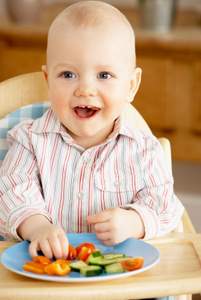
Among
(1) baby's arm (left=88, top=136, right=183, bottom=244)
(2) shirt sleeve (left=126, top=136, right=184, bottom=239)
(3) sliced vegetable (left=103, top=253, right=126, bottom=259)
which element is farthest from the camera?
(2) shirt sleeve (left=126, top=136, right=184, bottom=239)

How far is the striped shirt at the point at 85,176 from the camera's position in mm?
1667

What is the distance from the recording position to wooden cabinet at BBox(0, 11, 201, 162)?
356 centimetres

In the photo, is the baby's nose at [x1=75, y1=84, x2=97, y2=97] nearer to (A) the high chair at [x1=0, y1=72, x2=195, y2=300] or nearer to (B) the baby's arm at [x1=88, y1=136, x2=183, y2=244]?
(B) the baby's arm at [x1=88, y1=136, x2=183, y2=244]

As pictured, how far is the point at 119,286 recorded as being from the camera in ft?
4.31

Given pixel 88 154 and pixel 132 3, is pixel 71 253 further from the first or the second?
pixel 132 3

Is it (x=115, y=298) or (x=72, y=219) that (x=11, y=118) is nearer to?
(x=72, y=219)

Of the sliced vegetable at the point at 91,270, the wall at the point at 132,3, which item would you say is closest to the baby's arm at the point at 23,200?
the sliced vegetable at the point at 91,270

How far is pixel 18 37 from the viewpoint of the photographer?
3.76 m

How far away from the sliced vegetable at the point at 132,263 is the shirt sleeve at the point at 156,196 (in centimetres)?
22

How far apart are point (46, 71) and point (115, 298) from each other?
56 cm

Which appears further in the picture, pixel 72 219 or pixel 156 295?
pixel 72 219

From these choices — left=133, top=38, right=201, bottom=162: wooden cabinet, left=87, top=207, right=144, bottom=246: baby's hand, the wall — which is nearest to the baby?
left=87, top=207, right=144, bottom=246: baby's hand

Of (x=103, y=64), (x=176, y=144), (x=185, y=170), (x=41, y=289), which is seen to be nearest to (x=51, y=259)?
(x=41, y=289)

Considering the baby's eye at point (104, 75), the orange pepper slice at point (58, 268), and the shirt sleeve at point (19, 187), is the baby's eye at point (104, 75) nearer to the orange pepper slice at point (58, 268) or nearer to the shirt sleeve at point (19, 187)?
the shirt sleeve at point (19, 187)
